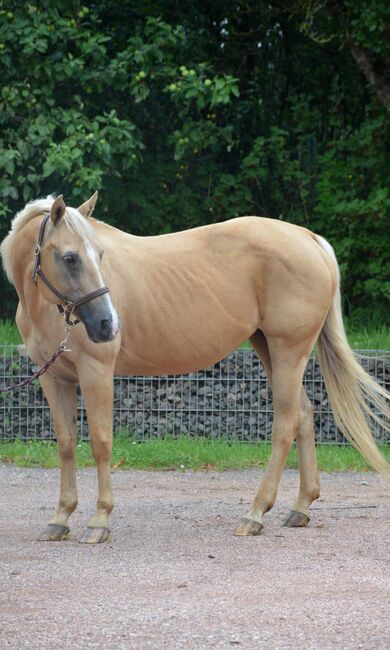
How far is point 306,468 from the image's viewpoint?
711 cm

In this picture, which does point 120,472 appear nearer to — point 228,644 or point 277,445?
point 277,445

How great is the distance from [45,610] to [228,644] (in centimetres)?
92

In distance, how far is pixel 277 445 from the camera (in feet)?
22.5

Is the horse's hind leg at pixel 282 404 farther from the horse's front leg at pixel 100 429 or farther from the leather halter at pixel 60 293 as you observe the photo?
the leather halter at pixel 60 293

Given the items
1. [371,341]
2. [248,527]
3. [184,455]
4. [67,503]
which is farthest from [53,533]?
[371,341]

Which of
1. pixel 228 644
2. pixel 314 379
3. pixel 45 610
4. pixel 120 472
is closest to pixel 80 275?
pixel 45 610

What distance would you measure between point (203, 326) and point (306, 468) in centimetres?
112

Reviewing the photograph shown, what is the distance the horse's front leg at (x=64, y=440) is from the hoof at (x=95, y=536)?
0.20m

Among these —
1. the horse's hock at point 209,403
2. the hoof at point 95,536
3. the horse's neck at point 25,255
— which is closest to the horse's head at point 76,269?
the horse's neck at point 25,255

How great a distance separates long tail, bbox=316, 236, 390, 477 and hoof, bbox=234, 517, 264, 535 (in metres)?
0.83

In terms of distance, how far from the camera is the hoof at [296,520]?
23.0 ft

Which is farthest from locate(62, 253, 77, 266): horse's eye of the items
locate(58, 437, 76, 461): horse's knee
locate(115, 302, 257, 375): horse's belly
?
locate(58, 437, 76, 461): horse's knee

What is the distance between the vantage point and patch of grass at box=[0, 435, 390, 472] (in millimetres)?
9453

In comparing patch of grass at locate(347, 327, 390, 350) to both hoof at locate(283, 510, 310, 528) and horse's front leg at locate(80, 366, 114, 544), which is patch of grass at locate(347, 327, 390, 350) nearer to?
hoof at locate(283, 510, 310, 528)
